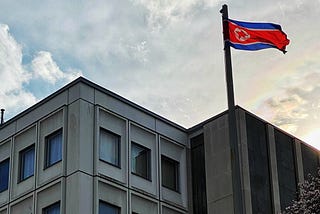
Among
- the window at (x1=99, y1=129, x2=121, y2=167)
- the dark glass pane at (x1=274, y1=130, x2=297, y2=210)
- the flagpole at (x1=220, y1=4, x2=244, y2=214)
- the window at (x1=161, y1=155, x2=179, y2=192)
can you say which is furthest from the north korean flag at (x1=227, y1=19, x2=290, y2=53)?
the window at (x1=161, y1=155, x2=179, y2=192)

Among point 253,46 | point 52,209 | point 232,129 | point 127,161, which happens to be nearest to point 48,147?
point 52,209

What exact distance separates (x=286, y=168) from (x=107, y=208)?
10.3 meters

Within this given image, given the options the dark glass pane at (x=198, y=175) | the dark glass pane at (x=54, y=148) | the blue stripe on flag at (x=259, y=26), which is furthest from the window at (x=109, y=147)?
the blue stripe on flag at (x=259, y=26)

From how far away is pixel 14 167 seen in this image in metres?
37.0

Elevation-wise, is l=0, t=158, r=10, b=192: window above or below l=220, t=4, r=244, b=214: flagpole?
above

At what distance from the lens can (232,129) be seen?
2088 centimetres

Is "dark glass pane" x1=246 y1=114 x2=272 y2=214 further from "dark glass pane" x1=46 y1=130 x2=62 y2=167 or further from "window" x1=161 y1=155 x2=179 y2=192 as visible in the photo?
"dark glass pane" x1=46 y1=130 x2=62 y2=167

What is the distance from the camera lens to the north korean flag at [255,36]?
23.1 m

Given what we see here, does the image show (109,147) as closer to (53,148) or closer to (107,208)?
(53,148)

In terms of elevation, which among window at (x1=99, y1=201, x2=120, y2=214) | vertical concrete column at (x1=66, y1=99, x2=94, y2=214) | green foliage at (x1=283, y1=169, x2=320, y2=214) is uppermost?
vertical concrete column at (x1=66, y1=99, x2=94, y2=214)

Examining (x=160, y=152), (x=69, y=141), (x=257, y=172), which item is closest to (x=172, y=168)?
(x=160, y=152)

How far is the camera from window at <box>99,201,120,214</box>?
109 ft

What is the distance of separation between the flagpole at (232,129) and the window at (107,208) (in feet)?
42.1

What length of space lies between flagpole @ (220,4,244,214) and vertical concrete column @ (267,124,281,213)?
609 inches
